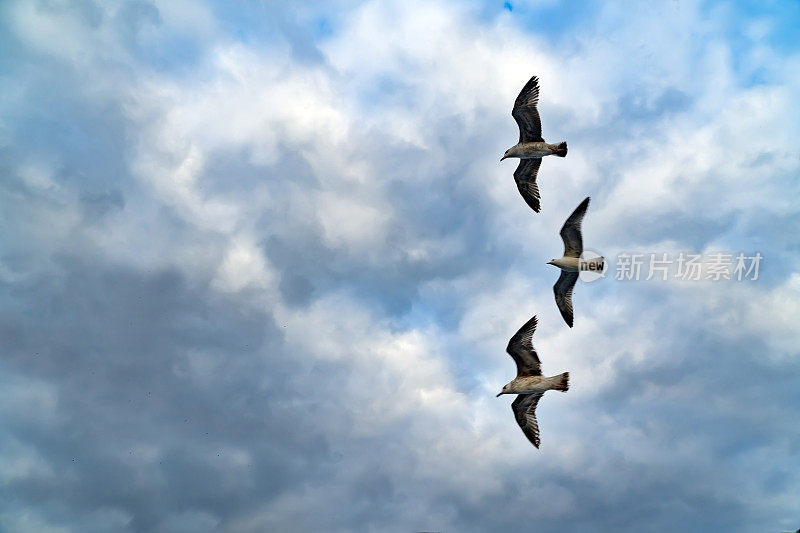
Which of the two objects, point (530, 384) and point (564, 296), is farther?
point (564, 296)

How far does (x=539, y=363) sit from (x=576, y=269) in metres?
6.05

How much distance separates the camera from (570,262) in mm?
41719

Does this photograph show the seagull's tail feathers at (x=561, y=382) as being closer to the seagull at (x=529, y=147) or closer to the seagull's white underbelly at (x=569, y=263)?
the seagull's white underbelly at (x=569, y=263)

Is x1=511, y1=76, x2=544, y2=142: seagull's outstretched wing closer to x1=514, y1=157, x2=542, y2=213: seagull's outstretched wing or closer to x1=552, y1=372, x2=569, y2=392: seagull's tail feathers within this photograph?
x1=514, y1=157, x2=542, y2=213: seagull's outstretched wing

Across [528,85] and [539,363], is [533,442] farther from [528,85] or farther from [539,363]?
[528,85]

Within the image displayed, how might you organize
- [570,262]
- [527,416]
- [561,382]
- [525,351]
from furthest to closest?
1. [527,416]
2. [570,262]
3. [525,351]
4. [561,382]

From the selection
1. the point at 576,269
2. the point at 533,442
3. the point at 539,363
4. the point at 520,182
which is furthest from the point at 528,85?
the point at 533,442

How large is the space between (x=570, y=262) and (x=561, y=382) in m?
7.27

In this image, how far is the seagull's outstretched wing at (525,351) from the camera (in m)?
40.0

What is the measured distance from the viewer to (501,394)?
4109 cm

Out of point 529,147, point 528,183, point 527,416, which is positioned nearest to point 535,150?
point 529,147

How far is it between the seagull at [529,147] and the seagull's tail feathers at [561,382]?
1114cm

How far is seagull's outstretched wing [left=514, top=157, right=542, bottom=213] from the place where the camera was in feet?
145

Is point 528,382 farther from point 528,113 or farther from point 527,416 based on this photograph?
point 528,113
